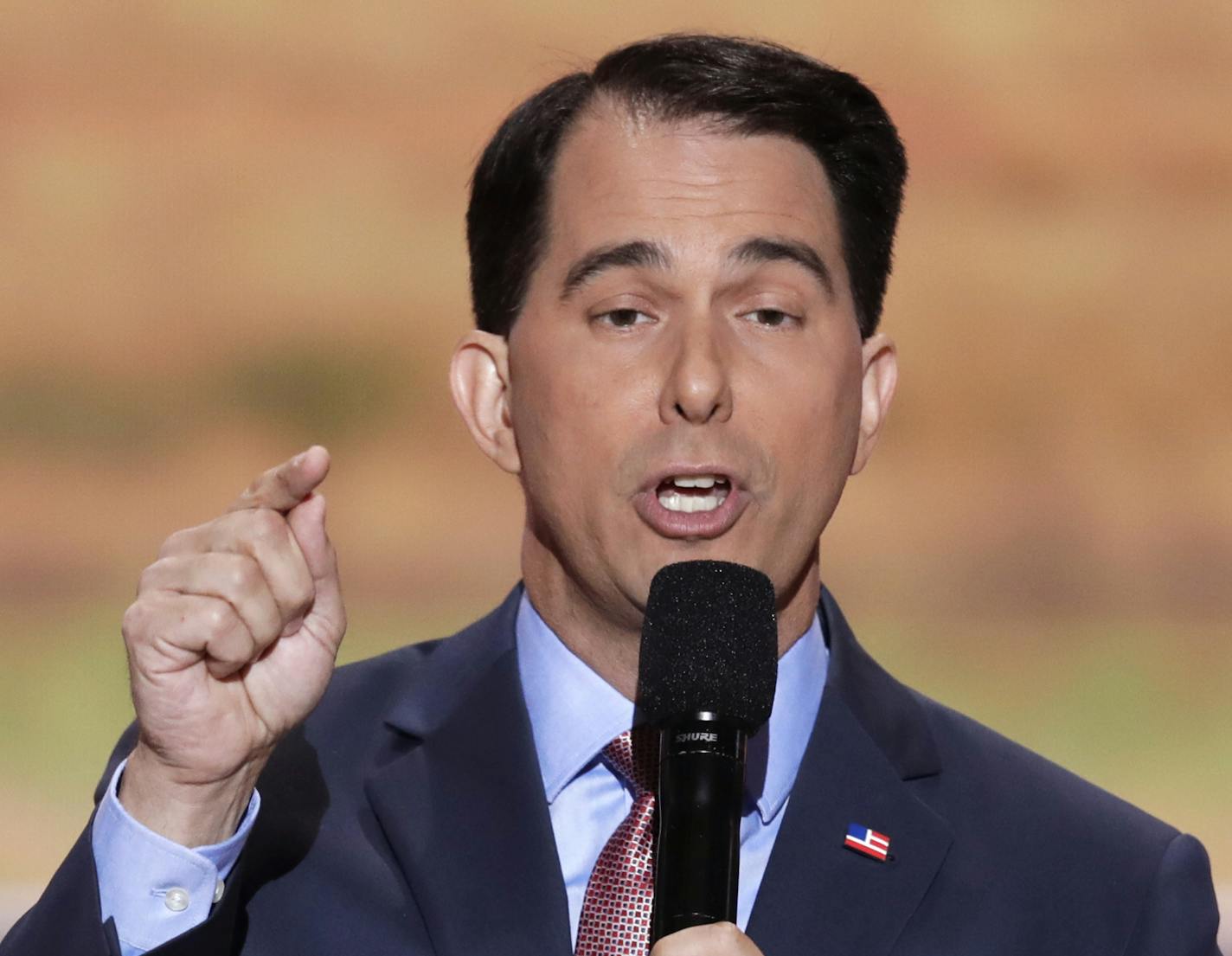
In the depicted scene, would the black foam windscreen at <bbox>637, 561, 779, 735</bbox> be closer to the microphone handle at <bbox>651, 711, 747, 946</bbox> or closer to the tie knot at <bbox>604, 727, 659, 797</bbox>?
the microphone handle at <bbox>651, 711, 747, 946</bbox>

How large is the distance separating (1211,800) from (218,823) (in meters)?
2.46

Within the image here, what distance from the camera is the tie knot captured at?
2.36 metres

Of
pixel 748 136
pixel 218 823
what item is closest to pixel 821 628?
pixel 748 136

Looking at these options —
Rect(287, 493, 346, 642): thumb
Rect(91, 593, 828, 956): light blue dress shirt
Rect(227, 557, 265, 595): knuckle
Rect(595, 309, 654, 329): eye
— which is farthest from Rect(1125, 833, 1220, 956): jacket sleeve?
Rect(227, 557, 265, 595): knuckle

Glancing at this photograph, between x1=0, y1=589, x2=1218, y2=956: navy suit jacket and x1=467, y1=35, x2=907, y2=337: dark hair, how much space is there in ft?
1.75

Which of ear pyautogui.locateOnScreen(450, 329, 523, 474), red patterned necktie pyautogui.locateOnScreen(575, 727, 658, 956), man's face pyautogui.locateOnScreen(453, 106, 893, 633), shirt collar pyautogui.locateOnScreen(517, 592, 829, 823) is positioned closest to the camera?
red patterned necktie pyautogui.locateOnScreen(575, 727, 658, 956)

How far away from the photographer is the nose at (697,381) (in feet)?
7.39

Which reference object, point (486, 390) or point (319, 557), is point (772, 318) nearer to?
point (486, 390)

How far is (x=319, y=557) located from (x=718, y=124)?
0.85 meters

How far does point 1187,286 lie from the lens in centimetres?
412

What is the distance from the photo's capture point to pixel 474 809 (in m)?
2.39

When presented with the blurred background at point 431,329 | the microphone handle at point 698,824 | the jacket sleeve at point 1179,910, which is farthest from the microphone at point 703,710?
the blurred background at point 431,329

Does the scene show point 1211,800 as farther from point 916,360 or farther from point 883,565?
point 916,360

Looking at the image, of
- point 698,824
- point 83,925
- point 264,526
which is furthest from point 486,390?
point 698,824
